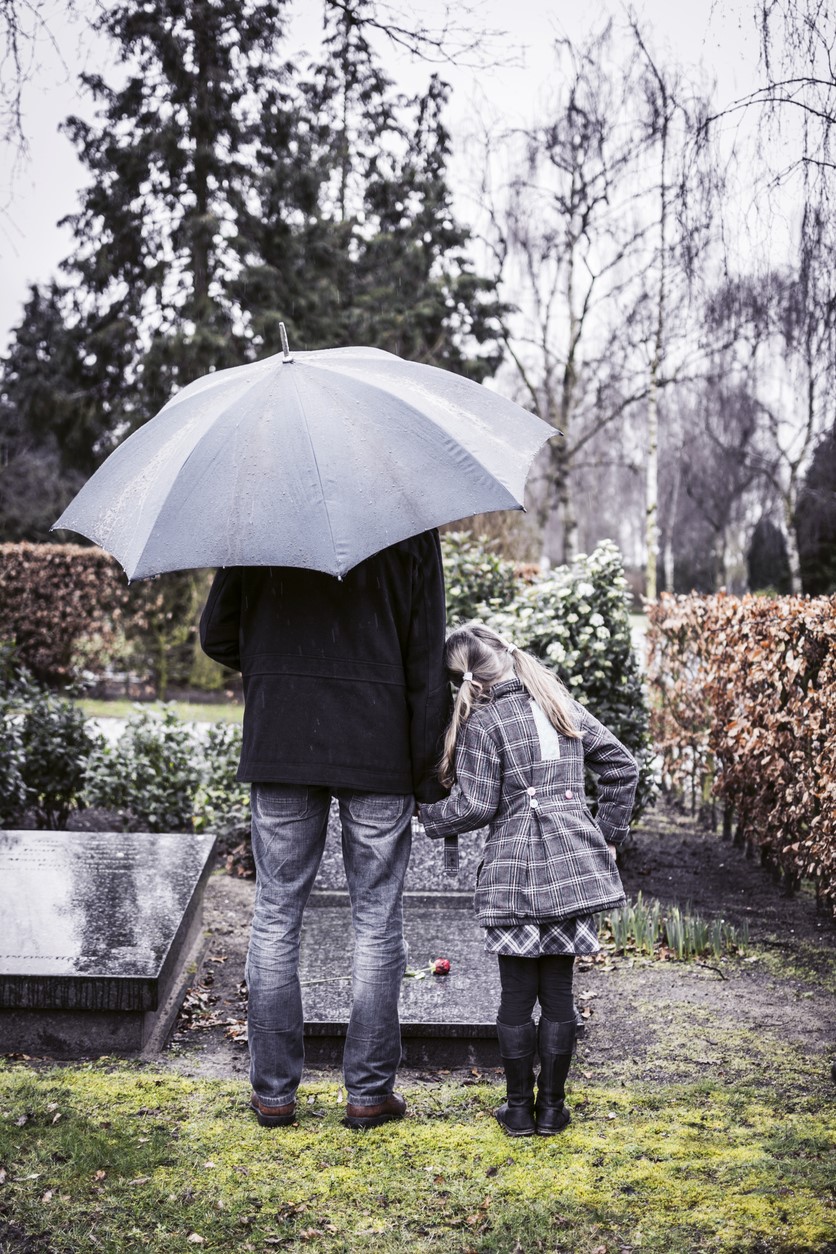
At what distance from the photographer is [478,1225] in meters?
2.61

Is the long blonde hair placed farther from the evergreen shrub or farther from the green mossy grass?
the evergreen shrub

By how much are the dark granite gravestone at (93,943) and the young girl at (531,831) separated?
1.32m

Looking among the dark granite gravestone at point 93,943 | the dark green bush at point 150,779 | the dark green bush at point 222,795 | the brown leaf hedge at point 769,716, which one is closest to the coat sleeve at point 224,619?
the dark granite gravestone at point 93,943

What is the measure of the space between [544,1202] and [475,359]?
18.4 meters

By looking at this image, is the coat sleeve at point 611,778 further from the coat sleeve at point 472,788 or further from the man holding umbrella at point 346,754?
the man holding umbrella at point 346,754

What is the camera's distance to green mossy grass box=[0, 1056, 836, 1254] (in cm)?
256

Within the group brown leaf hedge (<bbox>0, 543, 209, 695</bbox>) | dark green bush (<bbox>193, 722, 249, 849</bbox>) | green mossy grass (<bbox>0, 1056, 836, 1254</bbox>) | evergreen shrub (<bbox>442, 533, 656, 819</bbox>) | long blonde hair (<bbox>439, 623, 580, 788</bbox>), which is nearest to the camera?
green mossy grass (<bbox>0, 1056, 836, 1254</bbox>)

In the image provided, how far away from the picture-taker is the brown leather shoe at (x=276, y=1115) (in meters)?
3.12

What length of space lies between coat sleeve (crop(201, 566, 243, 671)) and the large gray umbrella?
31cm

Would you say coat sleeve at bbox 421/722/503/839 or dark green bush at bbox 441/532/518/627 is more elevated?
dark green bush at bbox 441/532/518/627

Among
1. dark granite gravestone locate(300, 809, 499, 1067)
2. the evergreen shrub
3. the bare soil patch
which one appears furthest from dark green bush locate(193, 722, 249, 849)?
the evergreen shrub

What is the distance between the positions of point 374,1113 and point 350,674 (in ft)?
4.31

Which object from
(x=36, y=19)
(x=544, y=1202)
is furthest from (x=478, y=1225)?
(x=36, y=19)

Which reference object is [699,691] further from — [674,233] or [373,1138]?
[373,1138]
